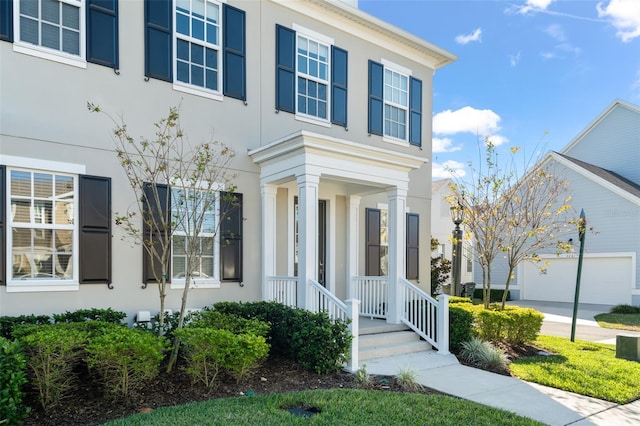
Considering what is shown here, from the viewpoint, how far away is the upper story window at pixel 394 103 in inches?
404

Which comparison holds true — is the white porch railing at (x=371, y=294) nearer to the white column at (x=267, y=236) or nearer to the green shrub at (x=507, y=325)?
the green shrub at (x=507, y=325)

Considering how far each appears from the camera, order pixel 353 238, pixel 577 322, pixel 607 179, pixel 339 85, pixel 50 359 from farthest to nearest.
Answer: pixel 607 179, pixel 577 322, pixel 353 238, pixel 339 85, pixel 50 359

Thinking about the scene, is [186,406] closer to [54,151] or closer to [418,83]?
[54,151]

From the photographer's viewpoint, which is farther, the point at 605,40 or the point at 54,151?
the point at 605,40

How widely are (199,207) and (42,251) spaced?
89.3 inches

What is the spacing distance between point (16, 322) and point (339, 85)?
7.07 m

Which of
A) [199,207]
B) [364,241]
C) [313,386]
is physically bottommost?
[313,386]

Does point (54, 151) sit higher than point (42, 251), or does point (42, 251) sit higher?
point (54, 151)

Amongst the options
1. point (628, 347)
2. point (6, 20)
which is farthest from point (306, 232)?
point (628, 347)

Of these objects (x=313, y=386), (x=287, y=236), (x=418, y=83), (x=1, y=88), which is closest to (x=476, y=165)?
(x=418, y=83)

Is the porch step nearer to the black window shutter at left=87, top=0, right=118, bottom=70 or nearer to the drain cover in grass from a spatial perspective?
the drain cover in grass

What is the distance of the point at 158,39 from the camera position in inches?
286

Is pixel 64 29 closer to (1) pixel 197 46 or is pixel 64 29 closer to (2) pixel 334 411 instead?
(1) pixel 197 46

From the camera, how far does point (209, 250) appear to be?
7.81 m
